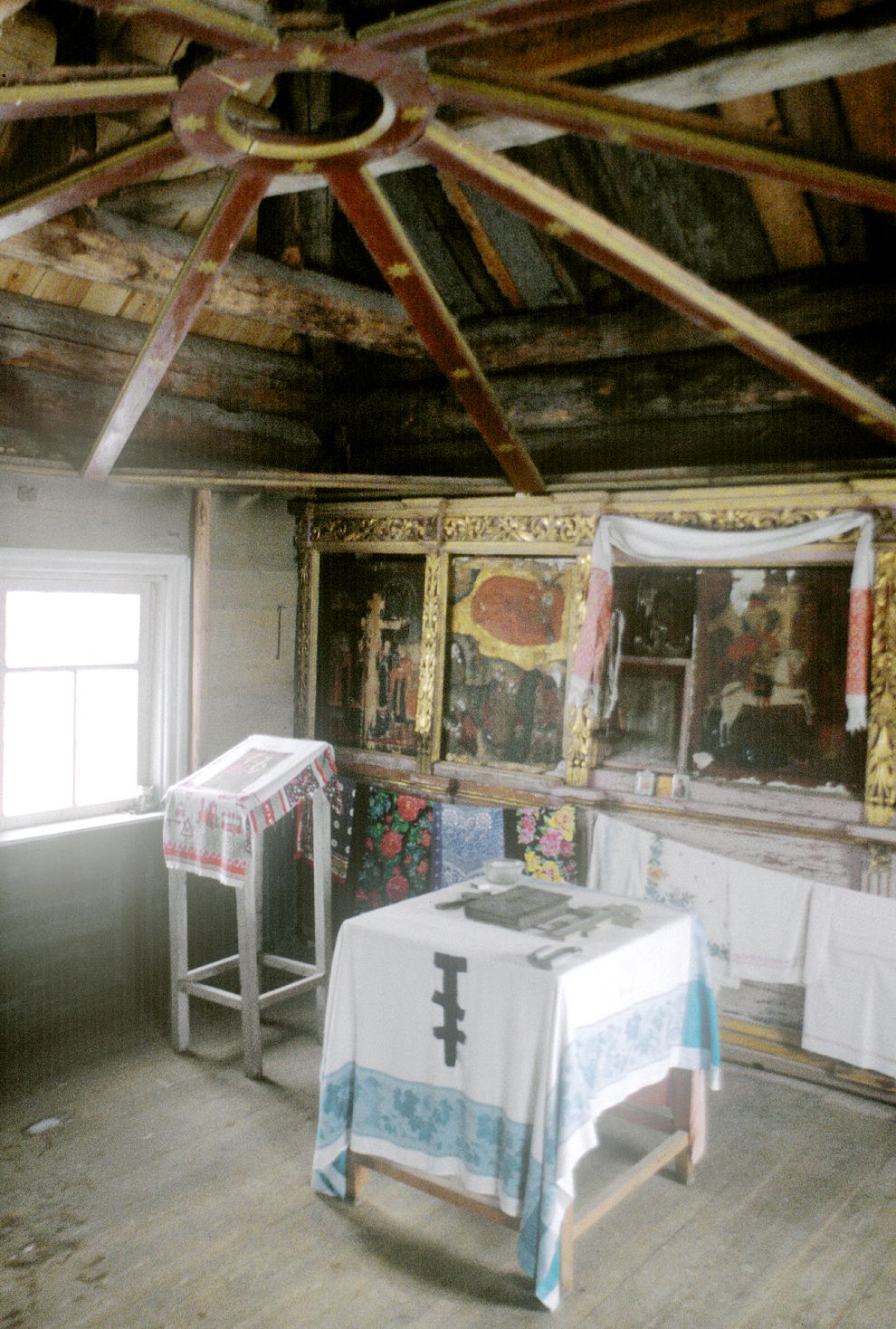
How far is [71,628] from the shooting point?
5.85 meters

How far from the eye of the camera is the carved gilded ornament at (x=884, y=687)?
489 cm

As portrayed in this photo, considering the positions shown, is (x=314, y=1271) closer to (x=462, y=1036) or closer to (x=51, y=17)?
(x=462, y=1036)

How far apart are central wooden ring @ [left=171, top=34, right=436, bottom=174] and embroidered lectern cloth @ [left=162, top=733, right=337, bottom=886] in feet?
9.87

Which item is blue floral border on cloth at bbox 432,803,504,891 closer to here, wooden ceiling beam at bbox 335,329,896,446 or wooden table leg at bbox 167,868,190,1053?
wooden table leg at bbox 167,868,190,1053

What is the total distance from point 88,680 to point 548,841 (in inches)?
110

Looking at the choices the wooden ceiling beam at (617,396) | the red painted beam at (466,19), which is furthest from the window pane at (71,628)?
the red painted beam at (466,19)

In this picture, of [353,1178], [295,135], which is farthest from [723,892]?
[295,135]

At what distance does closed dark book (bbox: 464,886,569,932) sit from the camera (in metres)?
4.02

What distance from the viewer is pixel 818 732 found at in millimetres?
5203

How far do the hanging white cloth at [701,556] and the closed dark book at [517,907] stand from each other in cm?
164

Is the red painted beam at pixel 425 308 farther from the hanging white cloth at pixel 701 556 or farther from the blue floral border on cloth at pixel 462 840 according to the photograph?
the blue floral border on cloth at pixel 462 840

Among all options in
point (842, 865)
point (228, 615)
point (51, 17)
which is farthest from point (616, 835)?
point (51, 17)

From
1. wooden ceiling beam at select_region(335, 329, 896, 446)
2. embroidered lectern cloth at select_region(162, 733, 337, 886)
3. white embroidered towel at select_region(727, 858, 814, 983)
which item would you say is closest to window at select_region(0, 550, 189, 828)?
embroidered lectern cloth at select_region(162, 733, 337, 886)

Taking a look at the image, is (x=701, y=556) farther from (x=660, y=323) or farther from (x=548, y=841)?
(x=548, y=841)
